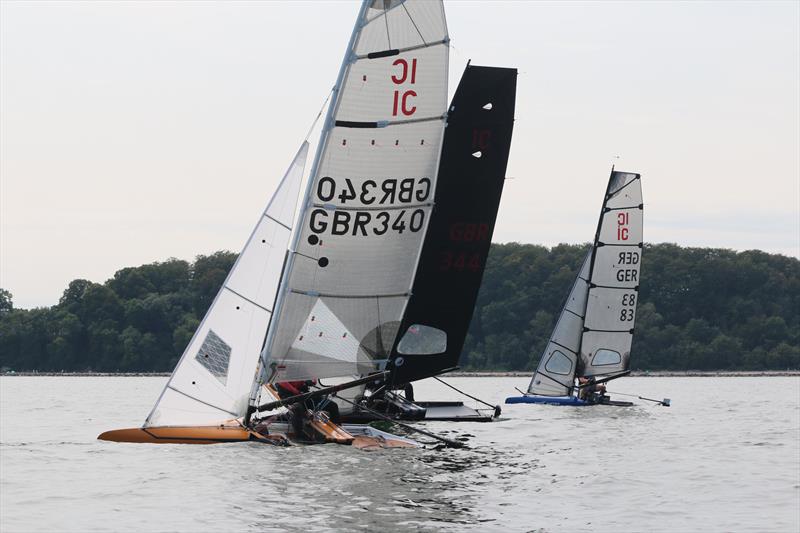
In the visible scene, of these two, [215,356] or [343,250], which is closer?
[215,356]

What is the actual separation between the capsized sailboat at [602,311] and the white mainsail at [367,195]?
19450 millimetres

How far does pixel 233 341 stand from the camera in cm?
2352

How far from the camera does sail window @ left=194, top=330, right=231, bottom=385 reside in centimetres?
2330

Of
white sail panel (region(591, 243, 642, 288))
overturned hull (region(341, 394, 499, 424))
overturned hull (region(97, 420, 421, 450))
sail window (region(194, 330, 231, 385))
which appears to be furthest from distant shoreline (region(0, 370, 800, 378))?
sail window (region(194, 330, 231, 385))

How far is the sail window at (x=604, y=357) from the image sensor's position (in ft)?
147

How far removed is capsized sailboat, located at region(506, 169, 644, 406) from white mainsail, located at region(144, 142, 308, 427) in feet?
71.4

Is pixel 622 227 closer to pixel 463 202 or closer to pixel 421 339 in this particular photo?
pixel 463 202

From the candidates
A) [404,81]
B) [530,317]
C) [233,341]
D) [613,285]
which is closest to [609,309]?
[613,285]

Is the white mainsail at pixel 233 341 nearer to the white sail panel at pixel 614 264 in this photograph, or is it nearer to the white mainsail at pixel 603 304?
the white mainsail at pixel 603 304

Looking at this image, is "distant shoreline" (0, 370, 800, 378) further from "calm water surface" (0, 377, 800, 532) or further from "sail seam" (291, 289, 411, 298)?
"sail seam" (291, 289, 411, 298)

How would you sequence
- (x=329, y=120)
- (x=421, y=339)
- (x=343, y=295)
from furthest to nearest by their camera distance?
(x=421, y=339) → (x=343, y=295) → (x=329, y=120)

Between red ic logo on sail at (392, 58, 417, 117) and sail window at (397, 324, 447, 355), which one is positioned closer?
red ic logo on sail at (392, 58, 417, 117)

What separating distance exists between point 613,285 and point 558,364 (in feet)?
11.8

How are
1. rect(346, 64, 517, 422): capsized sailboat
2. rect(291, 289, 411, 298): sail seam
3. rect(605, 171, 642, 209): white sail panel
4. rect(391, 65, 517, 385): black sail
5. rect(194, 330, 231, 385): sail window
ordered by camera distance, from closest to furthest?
1. rect(194, 330, 231, 385): sail window
2. rect(291, 289, 411, 298): sail seam
3. rect(346, 64, 517, 422): capsized sailboat
4. rect(391, 65, 517, 385): black sail
5. rect(605, 171, 642, 209): white sail panel
